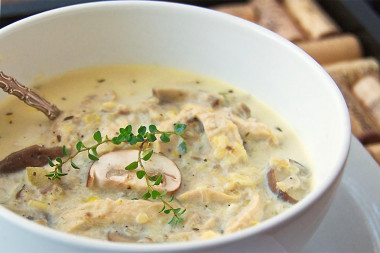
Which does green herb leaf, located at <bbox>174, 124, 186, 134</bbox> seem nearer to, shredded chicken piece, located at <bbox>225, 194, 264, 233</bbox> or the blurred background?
shredded chicken piece, located at <bbox>225, 194, 264, 233</bbox>

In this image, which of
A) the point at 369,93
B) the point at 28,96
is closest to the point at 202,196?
the point at 28,96

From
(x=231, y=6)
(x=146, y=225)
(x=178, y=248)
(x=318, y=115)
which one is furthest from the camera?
(x=231, y=6)

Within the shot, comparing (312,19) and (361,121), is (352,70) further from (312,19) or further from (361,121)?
(312,19)

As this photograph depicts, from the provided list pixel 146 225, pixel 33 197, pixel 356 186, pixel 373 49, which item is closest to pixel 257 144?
pixel 356 186

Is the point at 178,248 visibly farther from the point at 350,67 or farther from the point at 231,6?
the point at 231,6

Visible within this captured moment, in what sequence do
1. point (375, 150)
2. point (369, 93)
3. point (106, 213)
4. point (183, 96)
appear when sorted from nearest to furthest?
point (106, 213), point (183, 96), point (375, 150), point (369, 93)

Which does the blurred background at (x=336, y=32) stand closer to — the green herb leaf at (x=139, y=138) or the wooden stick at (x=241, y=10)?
the wooden stick at (x=241, y=10)

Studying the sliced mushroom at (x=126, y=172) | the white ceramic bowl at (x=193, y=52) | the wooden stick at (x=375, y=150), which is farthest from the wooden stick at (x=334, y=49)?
the sliced mushroom at (x=126, y=172)
